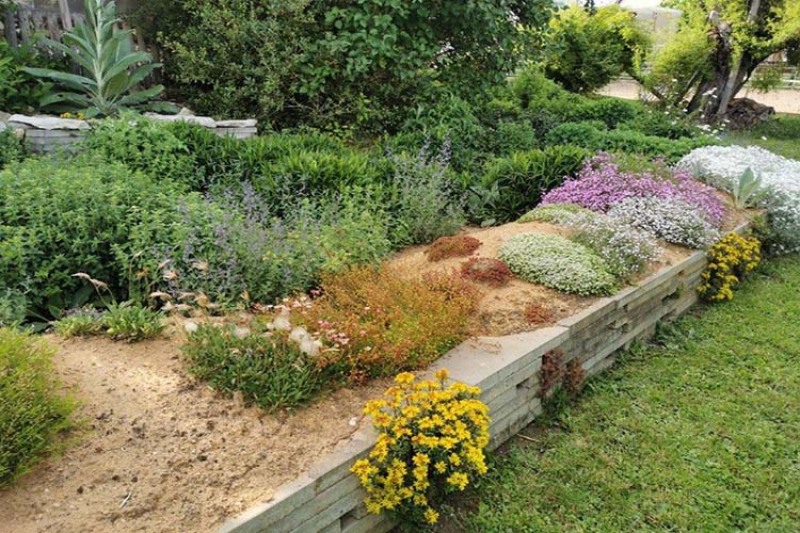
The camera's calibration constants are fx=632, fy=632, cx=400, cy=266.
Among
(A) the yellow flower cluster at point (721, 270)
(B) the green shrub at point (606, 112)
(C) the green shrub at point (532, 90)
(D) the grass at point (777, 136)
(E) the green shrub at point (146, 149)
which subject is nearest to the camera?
(E) the green shrub at point (146, 149)

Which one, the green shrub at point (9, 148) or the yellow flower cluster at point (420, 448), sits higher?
the green shrub at point (9, 148)

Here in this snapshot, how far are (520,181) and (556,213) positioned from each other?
932 mm

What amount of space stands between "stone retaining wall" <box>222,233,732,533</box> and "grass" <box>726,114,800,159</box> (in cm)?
851

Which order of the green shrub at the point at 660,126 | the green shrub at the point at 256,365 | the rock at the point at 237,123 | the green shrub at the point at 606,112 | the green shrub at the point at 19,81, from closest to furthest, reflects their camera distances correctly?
1. the green shrub at the point at 256,365
2. the green shrub at the point at 19,81
3. the rock at the point at 237,123
4. the green shrub at the point at 660,126
5. the green shrub at the point at 606,112

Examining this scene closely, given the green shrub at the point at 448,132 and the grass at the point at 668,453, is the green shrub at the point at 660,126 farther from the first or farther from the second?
the grass at the point at 668,453

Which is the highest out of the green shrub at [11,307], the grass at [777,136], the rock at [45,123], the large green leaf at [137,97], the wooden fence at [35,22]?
the wooden fence at [35,22]

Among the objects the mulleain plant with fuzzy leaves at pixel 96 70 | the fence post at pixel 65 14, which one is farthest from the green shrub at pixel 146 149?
the fence post at pixel 65 14

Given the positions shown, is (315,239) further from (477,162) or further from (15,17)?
(15,17)

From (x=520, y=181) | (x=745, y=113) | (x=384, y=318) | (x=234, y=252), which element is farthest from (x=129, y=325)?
(x=745, y=113)

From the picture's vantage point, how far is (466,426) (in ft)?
8.39

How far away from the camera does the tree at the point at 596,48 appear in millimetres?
14500

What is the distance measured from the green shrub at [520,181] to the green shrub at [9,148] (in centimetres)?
381

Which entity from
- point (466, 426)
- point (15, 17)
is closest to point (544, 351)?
Result: point (466, 426)

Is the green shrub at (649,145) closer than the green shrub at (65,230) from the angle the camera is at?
No
